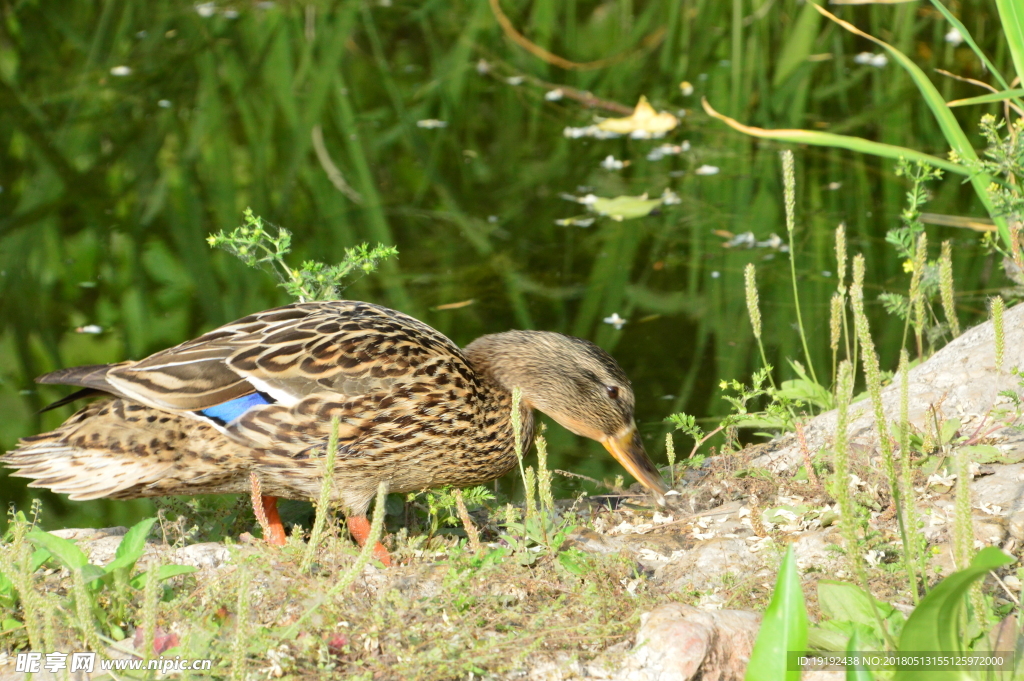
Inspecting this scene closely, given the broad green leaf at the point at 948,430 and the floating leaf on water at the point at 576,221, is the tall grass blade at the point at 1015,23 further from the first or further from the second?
the floating leaf on water at the point at 576,221

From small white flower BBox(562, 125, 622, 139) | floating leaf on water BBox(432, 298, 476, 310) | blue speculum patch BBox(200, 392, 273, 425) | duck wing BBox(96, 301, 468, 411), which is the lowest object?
floating leaf on water BBox(432, 298, 476, 310)

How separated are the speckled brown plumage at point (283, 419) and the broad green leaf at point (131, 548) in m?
0.73

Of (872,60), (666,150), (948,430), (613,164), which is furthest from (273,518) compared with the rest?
(872,60)

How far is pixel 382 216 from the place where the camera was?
722 cm

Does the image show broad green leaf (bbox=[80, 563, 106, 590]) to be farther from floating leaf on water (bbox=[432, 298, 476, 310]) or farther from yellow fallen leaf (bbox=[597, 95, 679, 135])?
yellow fallen leaf (bbox=[597, 95, 679, 135])

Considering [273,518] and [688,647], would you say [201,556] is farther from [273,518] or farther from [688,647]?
[688,647]

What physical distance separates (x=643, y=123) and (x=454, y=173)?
65.0 inches

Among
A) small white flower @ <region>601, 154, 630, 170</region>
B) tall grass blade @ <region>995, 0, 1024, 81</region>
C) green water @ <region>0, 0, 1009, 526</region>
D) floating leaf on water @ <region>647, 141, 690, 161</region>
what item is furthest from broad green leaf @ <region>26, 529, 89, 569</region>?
floating leaf on water @ <region>647, 141, 690, 161</region>

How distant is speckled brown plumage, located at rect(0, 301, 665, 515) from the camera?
12.2 feet

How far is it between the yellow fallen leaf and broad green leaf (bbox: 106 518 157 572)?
20.3 ft

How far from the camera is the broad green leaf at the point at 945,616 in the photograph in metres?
2.21

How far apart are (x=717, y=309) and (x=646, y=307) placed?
0.40 metres

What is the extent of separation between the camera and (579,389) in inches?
173

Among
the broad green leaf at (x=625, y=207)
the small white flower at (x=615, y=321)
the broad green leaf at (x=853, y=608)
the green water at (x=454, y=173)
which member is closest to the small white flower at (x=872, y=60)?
the green water at (x=454, y=173)
